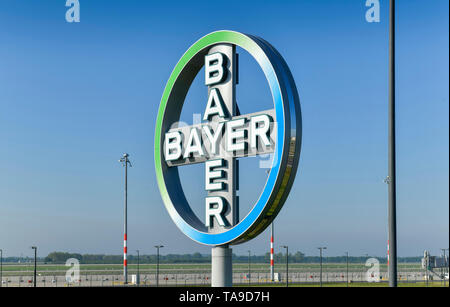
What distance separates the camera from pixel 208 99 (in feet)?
97.1

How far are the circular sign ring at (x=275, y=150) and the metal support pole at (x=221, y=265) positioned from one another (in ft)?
1.74

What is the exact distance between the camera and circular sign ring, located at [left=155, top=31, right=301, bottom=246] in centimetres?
2575

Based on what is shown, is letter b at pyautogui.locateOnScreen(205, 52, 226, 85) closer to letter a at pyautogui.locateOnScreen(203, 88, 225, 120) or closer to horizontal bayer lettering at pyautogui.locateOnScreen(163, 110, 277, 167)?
letter a at pyautogui.locateOnScreen(203, 88, 225, 120)

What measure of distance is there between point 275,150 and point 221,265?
6.10 m

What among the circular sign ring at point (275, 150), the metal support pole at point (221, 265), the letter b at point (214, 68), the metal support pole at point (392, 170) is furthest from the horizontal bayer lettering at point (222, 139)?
the metal support pole at point (392, 170)

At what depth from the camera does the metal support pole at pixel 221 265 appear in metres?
28.6

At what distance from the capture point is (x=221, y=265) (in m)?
28.7

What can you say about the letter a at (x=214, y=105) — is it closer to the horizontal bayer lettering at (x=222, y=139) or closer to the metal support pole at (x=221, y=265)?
the horizontal bayer lettering at (x=222, y=139)

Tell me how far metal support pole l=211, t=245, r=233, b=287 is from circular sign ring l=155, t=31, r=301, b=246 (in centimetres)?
53

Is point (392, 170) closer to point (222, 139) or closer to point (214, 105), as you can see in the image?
point (222, 139)

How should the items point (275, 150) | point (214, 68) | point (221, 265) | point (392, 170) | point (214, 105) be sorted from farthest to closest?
1. point (214, 68)
2. point (214, 105)
3. point (221, 265)
4. point (275, 150)
5. point (392, 170)

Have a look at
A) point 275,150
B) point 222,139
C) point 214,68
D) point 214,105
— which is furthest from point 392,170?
point 214,68
